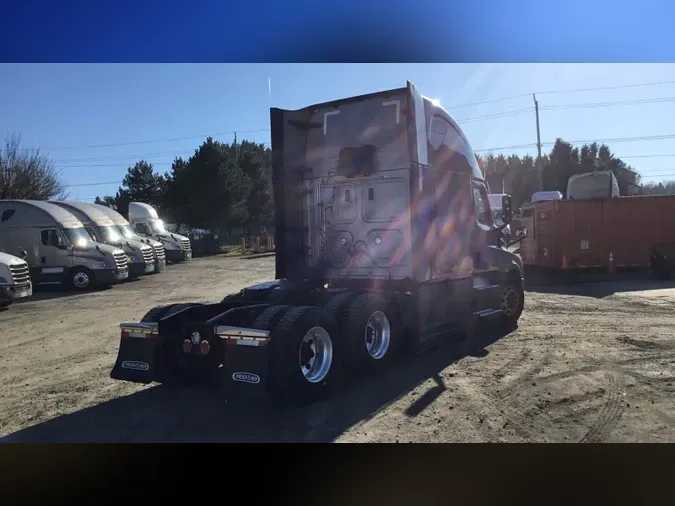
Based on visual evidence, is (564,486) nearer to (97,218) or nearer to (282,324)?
(282,324)

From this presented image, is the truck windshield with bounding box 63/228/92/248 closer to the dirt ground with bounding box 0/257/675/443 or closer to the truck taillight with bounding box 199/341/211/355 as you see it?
the dirt ground with bounding box 0/257/675/443

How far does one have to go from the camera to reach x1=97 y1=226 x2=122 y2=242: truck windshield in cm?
1702

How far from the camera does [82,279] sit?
1584 cm

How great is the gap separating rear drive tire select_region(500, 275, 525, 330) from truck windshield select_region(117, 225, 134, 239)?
13928 millimetres

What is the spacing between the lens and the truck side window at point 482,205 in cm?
828

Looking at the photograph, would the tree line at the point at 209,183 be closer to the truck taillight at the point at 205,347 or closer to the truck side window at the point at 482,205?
the truck side window at the point at 482,205

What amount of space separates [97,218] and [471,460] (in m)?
15.9

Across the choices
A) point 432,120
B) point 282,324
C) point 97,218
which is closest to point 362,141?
point 432,120

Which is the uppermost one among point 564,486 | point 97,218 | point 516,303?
point 97,218

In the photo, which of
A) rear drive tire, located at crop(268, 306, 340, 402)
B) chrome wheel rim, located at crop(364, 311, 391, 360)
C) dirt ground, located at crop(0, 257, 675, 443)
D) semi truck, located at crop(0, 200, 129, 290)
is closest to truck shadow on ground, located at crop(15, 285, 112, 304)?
semi truck, located at crop(0, 200, 129, 290)

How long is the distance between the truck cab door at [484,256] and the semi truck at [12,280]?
35.1 ft

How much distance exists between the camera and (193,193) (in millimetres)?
11570

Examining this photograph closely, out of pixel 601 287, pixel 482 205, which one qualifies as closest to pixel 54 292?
pixel 482 205

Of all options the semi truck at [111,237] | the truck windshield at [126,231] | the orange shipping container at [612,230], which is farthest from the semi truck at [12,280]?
the orange shipping container at [612,230]
